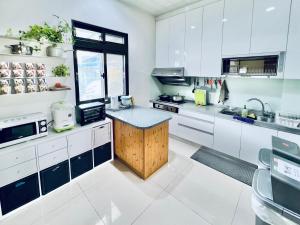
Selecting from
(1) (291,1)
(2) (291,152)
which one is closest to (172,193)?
(2) (291,152)

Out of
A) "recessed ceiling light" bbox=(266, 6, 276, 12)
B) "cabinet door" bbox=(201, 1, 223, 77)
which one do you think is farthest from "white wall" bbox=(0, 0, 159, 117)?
"recessed ceiling light" bbox=(266, 6, 276, 12)

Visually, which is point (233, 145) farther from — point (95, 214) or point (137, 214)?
point (95, 214)

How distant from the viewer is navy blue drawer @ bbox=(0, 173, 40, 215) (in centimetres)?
176

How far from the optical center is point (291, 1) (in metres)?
2.11

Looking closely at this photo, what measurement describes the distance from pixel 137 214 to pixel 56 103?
1.83 meters

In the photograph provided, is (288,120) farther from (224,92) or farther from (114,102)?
(114,102)

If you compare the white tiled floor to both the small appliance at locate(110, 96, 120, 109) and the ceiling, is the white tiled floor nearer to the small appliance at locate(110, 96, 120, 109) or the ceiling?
the small appliance at locate(110, 96, 120, 109)

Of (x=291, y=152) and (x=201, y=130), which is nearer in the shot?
(x=291, y=152)

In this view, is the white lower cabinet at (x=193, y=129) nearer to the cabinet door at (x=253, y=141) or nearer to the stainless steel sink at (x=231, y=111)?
the stainless steel sink at (x=231, y=111)

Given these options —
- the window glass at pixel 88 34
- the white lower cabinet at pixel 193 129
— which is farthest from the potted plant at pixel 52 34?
the white lower cabinet at pixel 193 129

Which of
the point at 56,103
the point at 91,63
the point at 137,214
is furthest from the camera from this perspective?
the point at 91,63

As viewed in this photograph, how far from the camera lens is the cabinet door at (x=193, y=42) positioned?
3.13m

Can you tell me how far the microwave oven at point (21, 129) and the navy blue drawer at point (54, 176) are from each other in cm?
46

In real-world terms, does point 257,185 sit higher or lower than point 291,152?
lower
